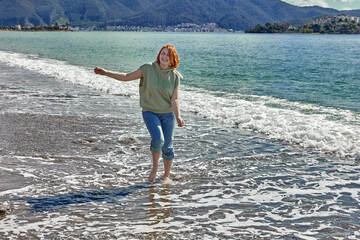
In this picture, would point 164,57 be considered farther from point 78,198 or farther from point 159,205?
point 78,198

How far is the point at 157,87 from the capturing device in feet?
18.0

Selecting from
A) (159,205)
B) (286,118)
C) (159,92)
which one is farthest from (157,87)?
(286,118)

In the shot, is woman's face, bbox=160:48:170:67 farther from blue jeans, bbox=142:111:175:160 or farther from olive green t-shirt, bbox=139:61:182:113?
blue jeans, bbox=142:111:175:160

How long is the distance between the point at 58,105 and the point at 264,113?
22.8 ft

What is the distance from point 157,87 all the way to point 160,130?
643 mm

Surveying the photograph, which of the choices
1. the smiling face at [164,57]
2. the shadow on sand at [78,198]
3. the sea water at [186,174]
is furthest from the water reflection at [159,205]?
the smiling face at [164,57]

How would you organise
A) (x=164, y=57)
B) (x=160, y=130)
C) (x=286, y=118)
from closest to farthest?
1. (x=164, y=57)
2. (x=160, y=130)
3. (x=286, y=118)

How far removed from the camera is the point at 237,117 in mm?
11469

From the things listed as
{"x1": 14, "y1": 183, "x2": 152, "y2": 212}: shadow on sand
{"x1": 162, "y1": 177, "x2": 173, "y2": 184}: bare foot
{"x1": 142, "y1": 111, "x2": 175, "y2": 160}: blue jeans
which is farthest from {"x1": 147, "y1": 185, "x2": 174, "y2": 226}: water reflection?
{"x1": 142, "y1": 111, "x2": 175, "y2": 160}: blue jeans

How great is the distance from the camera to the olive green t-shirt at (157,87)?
5.50 m

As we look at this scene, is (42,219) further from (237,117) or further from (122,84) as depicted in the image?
(122,84)

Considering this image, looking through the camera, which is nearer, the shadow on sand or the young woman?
the shadow on sand

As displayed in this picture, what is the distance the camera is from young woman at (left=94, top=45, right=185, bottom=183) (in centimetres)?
546

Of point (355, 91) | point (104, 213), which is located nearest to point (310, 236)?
point (104, 213)
